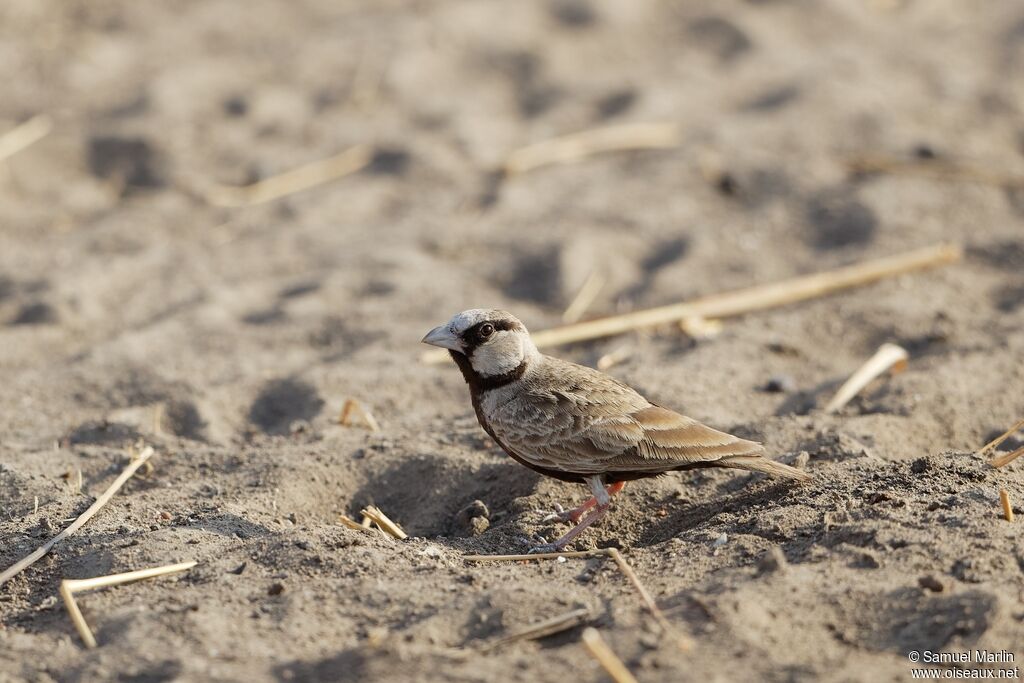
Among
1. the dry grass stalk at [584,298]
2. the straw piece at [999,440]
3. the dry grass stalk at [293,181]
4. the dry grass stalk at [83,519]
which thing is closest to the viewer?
the dry grass stalk at [83,519]

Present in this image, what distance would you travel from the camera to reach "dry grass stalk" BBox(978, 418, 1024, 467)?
505 cm

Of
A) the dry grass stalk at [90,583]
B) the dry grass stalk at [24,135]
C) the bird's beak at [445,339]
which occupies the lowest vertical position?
the dry grass stalk at [90,583]

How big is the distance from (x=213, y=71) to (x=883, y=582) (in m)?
7.87

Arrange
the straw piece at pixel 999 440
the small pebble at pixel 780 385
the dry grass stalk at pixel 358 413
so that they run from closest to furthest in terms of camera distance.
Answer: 1. the straw piece at pixel 999 440
2. the dry grass stalk at pixel 358 413
3. the small pebble at pixel 780 385

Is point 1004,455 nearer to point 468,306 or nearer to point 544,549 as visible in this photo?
point 544,549

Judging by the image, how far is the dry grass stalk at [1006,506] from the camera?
177 inches

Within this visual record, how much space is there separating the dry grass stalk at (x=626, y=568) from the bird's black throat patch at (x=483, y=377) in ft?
3.16

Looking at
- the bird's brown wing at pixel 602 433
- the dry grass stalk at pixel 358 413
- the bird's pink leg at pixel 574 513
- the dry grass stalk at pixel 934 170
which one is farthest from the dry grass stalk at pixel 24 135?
the dry grass stalk at pixel 934 170

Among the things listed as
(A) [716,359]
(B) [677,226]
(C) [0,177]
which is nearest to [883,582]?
(A) [716,359]

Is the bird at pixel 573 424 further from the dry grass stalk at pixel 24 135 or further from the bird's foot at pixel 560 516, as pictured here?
the dry grass stalk at pixel 24 135

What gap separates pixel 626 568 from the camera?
4379 millimetres

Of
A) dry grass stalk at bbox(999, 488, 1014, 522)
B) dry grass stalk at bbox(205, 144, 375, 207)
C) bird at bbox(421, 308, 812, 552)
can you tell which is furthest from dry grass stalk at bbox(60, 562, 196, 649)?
dry grass stalk at bbox(205, 144, 375, 207)

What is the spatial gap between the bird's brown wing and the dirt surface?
12.2 inches

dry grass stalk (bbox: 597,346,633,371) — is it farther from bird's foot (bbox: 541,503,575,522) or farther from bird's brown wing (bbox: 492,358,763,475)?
bird's foot (bbox: 541,503,575,522)
